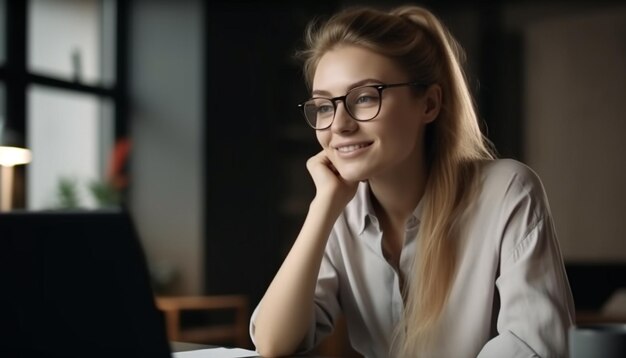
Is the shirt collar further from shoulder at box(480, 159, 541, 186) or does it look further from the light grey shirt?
shoulder at box(480, 159, 541, 186)

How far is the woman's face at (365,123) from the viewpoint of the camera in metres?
1.53

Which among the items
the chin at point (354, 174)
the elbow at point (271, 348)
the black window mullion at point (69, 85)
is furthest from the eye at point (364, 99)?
the black window mullion at point (69, 85)

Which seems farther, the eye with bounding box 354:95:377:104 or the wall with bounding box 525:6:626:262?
the wall with bounding box 525:6:626:262

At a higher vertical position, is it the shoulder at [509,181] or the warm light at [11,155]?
the shoulder at [509,181]

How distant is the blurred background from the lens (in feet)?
16.0

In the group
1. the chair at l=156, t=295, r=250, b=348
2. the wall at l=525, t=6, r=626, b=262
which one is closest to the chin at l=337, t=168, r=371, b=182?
the chair at l=156, t=295, r=250, b=348

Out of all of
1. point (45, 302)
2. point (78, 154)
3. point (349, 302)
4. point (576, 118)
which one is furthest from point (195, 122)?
point (45, 302)

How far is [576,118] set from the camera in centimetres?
498

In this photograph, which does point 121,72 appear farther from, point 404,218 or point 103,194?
point 404,218

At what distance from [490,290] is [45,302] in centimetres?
88

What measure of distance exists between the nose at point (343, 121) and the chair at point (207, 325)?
3.04 m

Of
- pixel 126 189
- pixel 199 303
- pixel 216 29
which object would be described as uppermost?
pixel 216 29

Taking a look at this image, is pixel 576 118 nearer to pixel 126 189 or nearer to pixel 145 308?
pixel 126 189

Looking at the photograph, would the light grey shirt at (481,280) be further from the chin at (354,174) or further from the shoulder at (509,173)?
the chin at (354,174)
